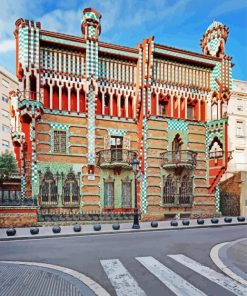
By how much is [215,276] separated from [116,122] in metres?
17.4

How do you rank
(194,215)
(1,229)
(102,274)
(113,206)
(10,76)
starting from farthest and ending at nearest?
1. (10,76)
2. (194,215)
3. (113,206)
4. (1,229)
5. (102,274)

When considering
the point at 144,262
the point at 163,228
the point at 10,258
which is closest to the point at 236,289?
the point at 144,262

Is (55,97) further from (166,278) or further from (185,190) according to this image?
(166,278)

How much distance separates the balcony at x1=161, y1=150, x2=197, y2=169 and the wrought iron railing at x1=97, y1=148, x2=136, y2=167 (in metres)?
2.79

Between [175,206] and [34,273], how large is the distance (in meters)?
17.8

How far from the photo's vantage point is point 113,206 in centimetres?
2286

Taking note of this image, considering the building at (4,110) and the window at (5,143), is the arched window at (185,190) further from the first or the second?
the window at (5,143)

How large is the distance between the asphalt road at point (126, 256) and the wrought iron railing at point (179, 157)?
9.66 metres

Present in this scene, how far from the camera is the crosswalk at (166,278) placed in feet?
20.6

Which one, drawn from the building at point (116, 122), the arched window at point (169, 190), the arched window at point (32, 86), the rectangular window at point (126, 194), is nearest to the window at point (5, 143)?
the building at point (116, 122)

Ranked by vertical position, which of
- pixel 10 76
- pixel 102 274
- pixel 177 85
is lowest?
pixel 102 274

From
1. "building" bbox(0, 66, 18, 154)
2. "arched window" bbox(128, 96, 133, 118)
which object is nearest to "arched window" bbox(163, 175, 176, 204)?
"arched window" bbox(128, 96, 133, 118)

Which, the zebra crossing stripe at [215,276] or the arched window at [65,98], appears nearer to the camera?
the zebra crossing stripe at [215,276]

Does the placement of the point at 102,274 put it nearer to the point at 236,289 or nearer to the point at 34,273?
the point at 34,273
